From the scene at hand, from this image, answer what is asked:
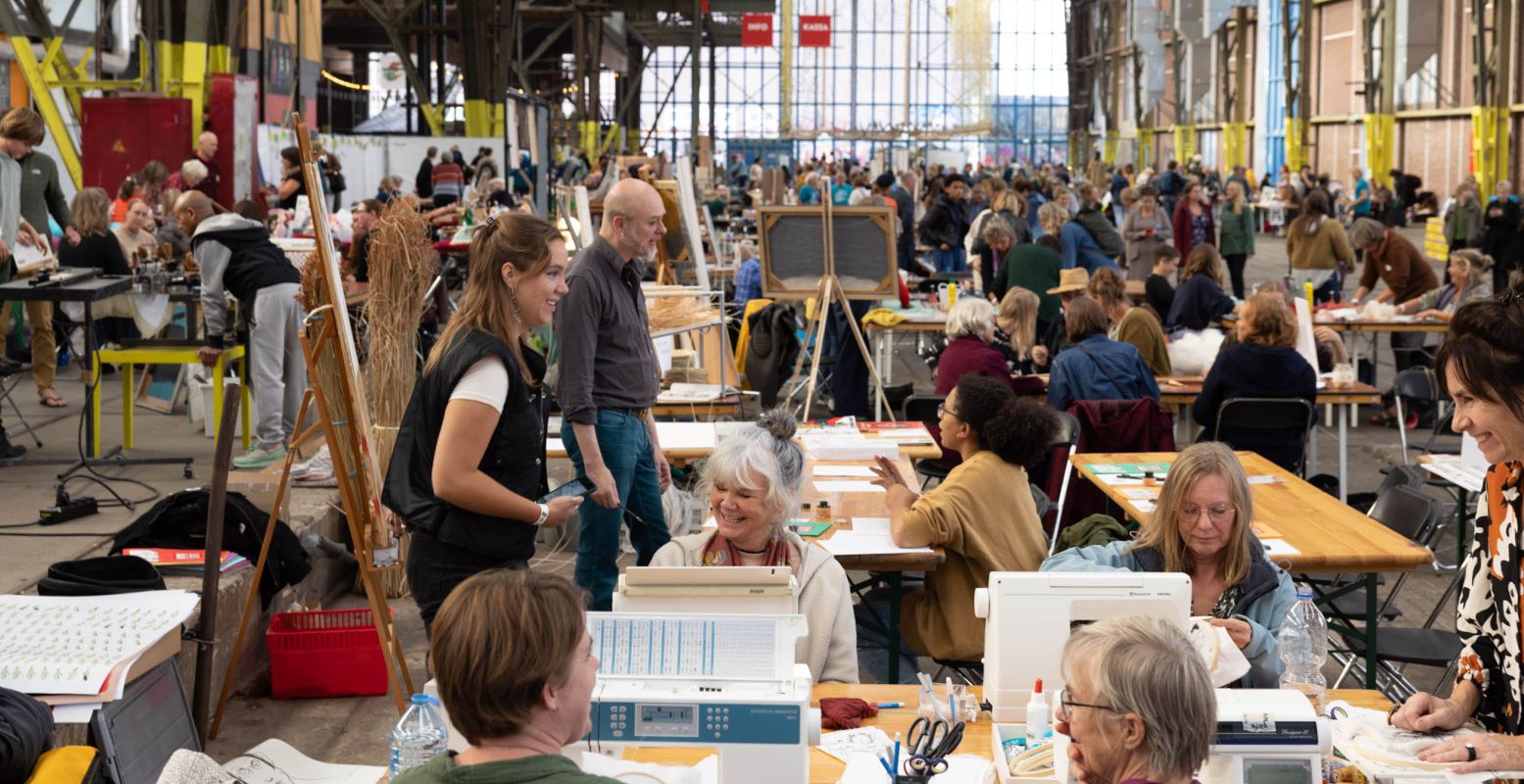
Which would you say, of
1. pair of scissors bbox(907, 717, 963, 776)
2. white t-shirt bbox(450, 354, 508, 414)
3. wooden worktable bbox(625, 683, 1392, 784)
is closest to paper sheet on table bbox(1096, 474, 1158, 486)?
wooden worktable bbox(625, 683, 1392, 784)

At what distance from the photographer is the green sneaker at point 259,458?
23.9ft

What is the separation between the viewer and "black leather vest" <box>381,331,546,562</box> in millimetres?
3410

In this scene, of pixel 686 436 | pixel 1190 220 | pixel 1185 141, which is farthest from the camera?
pixel 1185 141

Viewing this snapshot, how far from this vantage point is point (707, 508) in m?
5.25

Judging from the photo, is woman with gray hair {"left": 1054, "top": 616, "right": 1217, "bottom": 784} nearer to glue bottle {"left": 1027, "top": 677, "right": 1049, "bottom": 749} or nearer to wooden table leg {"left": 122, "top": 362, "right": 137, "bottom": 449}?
glue bottle {"left": 1027, "top": 677, "right": 1049, "bottom": 749}

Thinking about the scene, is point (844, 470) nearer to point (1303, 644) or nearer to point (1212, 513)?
point (1212, 513)

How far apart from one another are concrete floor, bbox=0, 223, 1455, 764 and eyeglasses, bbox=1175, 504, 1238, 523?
157 cm

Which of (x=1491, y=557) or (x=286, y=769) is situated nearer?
(x=1491, y=557)

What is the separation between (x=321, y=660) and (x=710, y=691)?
311cm

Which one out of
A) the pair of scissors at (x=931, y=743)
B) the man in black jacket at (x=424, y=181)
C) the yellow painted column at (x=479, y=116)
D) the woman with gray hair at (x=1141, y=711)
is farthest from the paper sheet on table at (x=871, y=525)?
the yellow painted column at (x=479, y=116)

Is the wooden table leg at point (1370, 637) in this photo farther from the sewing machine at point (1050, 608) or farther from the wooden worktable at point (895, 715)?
the sewing machine at point (1050, 608)

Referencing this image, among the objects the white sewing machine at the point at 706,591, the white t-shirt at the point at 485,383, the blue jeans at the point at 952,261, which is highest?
the blue jeans at the point at 952,261

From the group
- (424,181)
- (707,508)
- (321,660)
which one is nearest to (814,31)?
(424,181)

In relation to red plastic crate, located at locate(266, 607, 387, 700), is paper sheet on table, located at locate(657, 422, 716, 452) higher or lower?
higher
